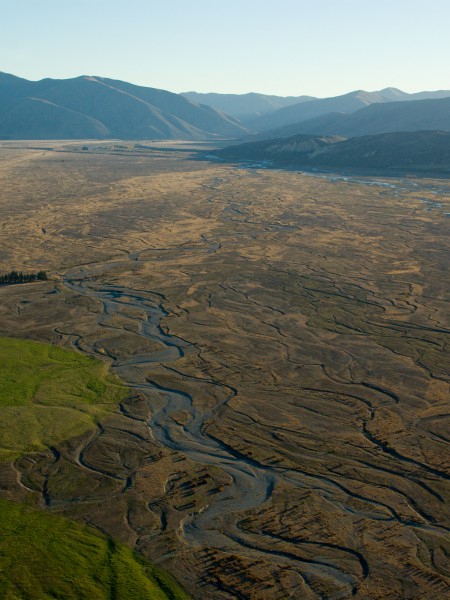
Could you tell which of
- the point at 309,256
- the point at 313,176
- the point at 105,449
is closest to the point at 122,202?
the point at 309,256

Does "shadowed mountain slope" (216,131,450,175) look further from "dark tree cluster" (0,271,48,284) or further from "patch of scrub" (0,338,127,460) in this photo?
"patch of scrub" (0,338,127,460)

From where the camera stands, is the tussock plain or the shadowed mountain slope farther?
the shadowed mountain slope

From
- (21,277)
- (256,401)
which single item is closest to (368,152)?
(21,277)

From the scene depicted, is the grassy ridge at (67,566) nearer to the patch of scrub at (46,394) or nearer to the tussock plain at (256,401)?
the tussock plain at (256,401)

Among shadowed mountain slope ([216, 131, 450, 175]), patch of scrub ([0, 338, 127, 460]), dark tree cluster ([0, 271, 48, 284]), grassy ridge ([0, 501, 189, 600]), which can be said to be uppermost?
shadowed mountain slope ([216, 131, 450, 175])

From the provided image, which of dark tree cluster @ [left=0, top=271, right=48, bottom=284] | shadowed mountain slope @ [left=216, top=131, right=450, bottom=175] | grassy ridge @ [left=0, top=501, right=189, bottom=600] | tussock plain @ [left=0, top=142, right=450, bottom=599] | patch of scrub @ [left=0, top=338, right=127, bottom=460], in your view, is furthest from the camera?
shadowed mountain slope @ [left=216, top=131, right=450, bottom=175]

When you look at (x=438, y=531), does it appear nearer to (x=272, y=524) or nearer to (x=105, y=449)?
(x=272, y=524)

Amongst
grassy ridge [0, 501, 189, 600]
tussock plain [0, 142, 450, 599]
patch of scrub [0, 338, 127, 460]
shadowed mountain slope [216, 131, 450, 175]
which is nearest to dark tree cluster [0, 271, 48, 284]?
tussock plain [0, 142, 450, 599]

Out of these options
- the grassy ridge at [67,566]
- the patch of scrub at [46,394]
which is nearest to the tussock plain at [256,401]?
the grassy ridge at [67,566]
